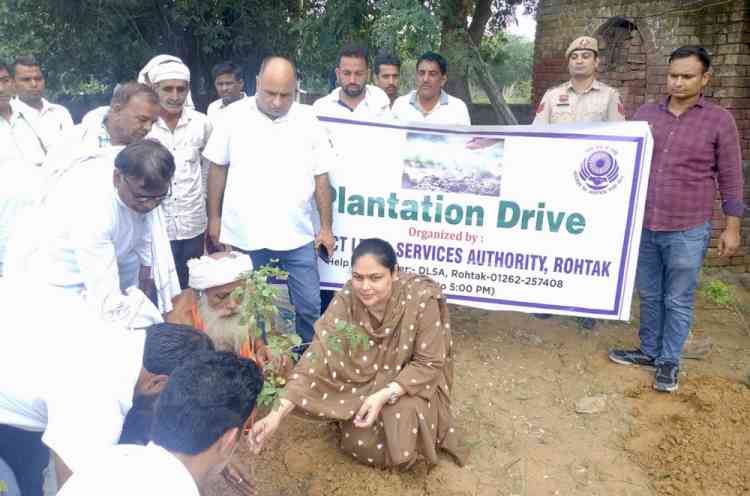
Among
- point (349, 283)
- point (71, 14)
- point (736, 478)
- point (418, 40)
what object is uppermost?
point (71, 14)

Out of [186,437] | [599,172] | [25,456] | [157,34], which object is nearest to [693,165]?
[599,172]

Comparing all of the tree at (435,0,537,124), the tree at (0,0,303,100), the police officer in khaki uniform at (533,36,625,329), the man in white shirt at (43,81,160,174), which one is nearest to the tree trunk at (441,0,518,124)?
the tree at (435,0,537,124)

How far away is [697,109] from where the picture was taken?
359cm

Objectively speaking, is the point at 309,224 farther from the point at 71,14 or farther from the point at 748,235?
the point at 71,14

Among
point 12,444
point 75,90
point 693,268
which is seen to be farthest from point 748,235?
point 75,90

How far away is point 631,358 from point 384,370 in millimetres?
1913

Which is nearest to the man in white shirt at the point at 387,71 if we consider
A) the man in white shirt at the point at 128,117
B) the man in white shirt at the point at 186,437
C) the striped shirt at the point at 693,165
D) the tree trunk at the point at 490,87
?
the tree trunk at the point at 490,87

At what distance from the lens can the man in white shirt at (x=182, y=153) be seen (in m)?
3.86

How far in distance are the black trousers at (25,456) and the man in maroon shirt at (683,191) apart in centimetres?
326

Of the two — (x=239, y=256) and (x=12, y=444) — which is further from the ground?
(x=239, y=256)

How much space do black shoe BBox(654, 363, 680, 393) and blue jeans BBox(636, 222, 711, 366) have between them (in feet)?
0.10

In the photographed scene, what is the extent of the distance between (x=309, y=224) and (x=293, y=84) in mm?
788

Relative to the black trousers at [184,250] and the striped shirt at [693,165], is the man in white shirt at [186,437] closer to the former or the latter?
the black trousers at [184,250]

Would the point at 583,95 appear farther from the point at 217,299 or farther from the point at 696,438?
the point at 217,299
